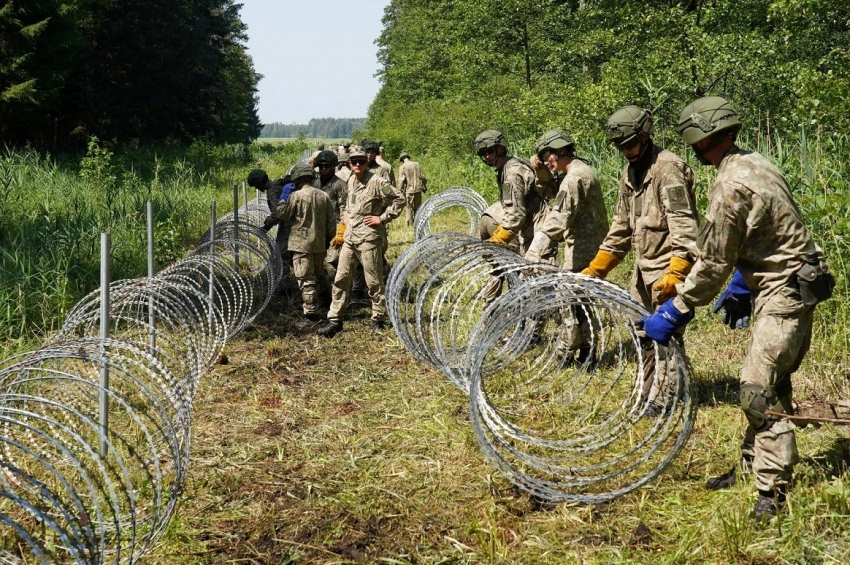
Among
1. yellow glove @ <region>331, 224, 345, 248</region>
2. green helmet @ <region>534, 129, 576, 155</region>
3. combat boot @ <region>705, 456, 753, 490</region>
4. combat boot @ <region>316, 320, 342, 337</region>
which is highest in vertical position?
green helmet @ <region>534, 129, 576, 155</region>

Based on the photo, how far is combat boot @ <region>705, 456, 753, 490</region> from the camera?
4.29 meters

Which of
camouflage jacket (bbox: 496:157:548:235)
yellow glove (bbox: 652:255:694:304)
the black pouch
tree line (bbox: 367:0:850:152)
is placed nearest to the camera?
the black pouch

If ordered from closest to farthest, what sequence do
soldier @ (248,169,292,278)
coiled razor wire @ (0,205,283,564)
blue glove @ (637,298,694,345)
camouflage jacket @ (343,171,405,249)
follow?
coiled razor wire @ (0,205,283,564)
blue glove @ (637,298,694,345)
camouflage jacket @ (343,171,405,249)
soldier @ (248,169,292,278)

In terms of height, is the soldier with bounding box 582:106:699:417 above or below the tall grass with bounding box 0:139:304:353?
above

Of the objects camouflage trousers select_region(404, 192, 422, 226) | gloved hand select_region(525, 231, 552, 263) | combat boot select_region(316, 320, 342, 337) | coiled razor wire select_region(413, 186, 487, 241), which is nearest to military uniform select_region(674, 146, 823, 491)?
gloved hand select_region(525, 231, 552, 263)

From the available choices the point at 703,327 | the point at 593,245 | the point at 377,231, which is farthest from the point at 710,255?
the point at 377,231

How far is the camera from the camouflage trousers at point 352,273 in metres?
8.79

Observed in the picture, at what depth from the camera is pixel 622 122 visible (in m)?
4.98

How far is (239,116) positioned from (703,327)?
6104cm

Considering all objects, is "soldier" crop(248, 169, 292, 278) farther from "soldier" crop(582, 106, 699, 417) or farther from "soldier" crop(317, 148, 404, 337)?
"soldier" crop(582, 106, 699, 417)

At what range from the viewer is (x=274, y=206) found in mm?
10758

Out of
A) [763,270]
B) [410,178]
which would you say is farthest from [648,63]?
[763,270]

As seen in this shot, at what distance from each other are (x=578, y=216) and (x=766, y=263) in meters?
2.61

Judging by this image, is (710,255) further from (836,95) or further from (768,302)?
(836,95)
